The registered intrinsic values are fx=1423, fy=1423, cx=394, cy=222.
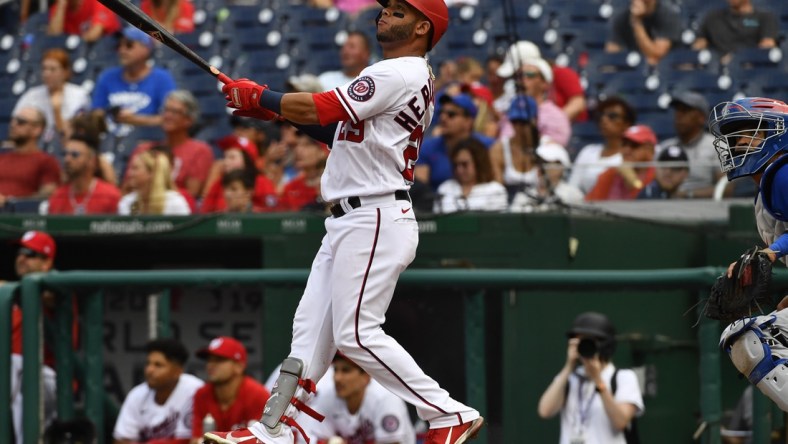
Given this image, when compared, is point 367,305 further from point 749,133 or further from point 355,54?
point 355,54

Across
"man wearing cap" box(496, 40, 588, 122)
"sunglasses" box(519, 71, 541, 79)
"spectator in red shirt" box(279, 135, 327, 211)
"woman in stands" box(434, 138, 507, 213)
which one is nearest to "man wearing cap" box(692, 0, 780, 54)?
"man wearing cap" box(496, 40, 588, 122)

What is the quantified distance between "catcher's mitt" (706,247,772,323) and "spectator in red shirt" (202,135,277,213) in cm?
352

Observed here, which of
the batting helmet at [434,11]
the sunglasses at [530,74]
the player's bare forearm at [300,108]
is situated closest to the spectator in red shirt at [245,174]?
the sunglasses at [530,74]

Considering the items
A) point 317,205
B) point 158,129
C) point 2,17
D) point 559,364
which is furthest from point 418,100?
point 2,17

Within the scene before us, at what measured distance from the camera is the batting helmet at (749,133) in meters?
4.53

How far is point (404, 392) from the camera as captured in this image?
4.72m

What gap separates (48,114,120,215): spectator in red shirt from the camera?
25.8 ft

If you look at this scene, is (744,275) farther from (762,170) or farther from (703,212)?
(703,212)

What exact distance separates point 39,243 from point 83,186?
3.19ft

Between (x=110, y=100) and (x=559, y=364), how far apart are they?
4691mm

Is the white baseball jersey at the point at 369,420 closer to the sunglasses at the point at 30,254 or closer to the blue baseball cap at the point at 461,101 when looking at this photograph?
the sunglasses at the point at 30,254

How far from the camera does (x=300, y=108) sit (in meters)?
4.46

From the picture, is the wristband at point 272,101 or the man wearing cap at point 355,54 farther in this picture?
the man wearing cap at point 355,54

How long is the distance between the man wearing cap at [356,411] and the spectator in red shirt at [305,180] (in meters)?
1.09
